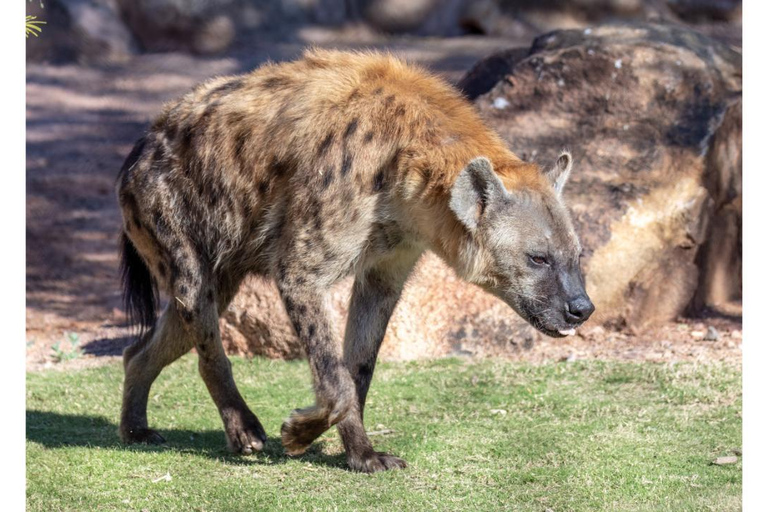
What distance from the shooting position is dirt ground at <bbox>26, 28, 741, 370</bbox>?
5574 mm

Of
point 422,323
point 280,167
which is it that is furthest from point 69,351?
point 280,167

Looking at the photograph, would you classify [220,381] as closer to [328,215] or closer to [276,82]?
[328,215]

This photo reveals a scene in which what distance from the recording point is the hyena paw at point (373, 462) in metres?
3.80

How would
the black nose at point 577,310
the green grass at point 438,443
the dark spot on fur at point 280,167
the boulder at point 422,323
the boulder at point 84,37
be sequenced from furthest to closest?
the boulder at point 84,37 → the boulder at point 422,323 → the dark spot on fur at point 280,167 → the black nose at point 577,310 → the green grass at point 438,443

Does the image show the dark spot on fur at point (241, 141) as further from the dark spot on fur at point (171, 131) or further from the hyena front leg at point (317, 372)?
the hyena front leg at point (317, 372)

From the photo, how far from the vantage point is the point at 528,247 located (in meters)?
A: 3.69

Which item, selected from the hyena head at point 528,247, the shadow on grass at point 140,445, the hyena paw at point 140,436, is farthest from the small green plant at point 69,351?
the hyena head at point 528,247

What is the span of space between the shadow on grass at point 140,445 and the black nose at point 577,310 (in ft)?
3.42

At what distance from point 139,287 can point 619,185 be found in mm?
2875

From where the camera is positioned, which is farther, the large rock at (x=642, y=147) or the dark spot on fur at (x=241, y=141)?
the large rock at (x=642, y=147)

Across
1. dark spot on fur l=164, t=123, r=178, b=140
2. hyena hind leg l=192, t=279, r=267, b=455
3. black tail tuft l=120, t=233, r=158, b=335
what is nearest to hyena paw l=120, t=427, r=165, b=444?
hyena hind leg l=192, t=279, r=267, b=455

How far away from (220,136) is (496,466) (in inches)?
67.3

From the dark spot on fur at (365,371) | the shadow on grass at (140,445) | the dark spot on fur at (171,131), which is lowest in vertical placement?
the shadow on grass at (140,445)

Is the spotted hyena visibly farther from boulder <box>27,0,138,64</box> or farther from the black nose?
boulder <box>27,0,138,64</box>
